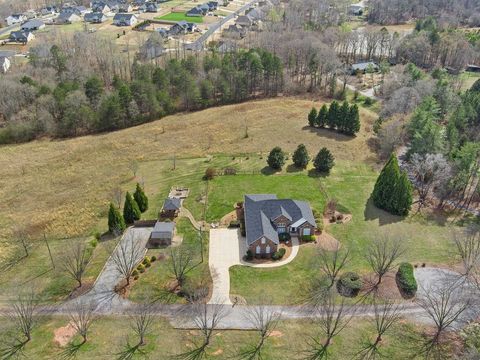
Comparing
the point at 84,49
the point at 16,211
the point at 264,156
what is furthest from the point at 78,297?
the point at 84,49

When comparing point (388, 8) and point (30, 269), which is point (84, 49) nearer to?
point (30, 269)

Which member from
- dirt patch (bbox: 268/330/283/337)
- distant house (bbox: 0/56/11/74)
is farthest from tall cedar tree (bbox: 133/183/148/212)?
distant house (bbox: 0/56/11/74)

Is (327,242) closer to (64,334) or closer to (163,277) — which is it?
(163,277)

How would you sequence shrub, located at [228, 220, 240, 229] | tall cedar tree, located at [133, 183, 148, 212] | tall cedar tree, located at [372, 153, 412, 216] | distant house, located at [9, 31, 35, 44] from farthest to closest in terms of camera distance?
distant house, located at [9, 31, 35, 44]
tall cedar tree, located at [133, 183, 148, 212]
tall cedar tree, located at [372, 153, 412, 216]
shrub, located at [228, 220, 240, 229]

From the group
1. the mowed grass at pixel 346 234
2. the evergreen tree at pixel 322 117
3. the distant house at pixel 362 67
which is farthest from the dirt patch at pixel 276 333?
the distant house at pixel 362 67

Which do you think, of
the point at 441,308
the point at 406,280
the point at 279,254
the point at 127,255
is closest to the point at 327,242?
the point at 279,254

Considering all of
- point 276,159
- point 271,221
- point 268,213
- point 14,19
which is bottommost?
point 271,221

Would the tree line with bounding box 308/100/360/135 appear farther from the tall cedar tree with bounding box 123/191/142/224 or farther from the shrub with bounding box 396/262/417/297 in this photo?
the tall cedar tree with bounding box 123/191/142/224
